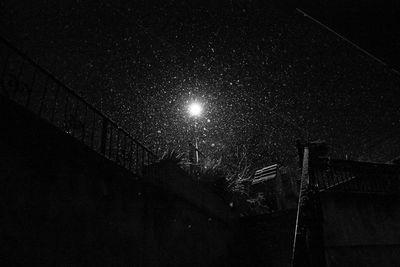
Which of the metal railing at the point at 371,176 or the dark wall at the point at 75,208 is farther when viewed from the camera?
the metal railing at the point at 371,176

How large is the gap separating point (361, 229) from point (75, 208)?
6.46m

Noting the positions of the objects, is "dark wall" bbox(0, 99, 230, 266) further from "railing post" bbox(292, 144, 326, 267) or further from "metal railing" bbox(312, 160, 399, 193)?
"metal railing" bbox(312, 160, 399, 193)

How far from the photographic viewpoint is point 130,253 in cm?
472

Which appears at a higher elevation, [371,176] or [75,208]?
→ [371,176]

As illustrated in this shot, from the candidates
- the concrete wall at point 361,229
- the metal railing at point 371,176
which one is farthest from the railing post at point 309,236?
the metal railing at point 371,176

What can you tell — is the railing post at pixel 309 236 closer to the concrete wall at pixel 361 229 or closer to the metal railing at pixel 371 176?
the concrete wall at pixel 361 229

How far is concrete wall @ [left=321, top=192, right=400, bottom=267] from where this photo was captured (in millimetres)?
5809

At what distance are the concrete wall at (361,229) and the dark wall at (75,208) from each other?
3274 mm

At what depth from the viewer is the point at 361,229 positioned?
20.4ft

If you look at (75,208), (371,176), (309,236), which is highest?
(371,176)

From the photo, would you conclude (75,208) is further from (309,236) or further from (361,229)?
(361,229)

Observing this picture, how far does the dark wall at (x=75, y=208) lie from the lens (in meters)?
3.15

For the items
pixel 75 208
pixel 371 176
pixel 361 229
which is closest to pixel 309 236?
pixel 75 208

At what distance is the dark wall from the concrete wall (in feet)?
10.7
